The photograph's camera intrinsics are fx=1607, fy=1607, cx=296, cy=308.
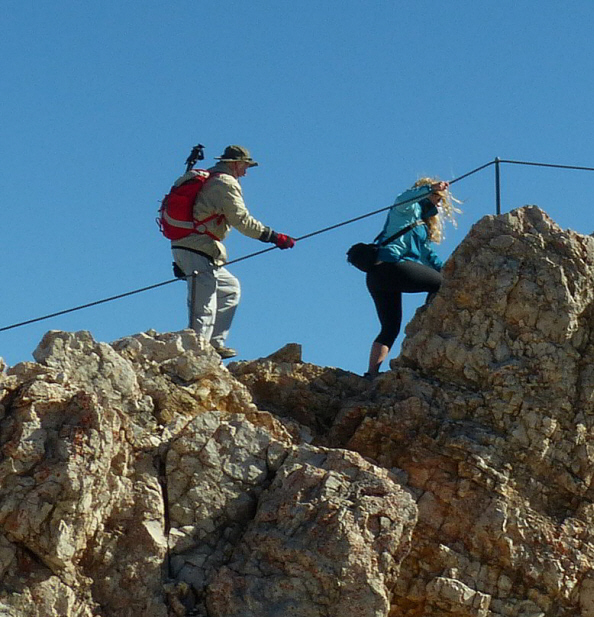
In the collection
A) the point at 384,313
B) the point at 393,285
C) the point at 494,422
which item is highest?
the point at 393,285

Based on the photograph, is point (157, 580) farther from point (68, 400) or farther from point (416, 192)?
point (416, 192)

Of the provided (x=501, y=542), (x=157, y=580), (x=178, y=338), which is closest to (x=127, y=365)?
(x=178, y=338)

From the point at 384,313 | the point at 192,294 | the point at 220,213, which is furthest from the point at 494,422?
the point at 220,213

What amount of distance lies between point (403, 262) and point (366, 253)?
0.45 m

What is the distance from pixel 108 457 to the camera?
15.1 m

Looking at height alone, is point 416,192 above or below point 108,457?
above

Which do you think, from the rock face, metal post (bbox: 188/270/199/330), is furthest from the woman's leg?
metal post (bbox: 188/270/199/330)

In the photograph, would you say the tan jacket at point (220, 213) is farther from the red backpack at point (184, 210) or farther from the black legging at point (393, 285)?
the black legging at point (393, 285)

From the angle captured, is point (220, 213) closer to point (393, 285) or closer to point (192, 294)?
point (192, 294)

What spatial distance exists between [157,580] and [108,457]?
1.24 meters

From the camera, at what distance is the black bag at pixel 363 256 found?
747 inches

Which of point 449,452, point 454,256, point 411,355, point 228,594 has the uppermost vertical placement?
point 454,256

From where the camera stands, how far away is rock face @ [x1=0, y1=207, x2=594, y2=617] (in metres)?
14.9

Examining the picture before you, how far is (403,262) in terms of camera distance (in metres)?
19.0
